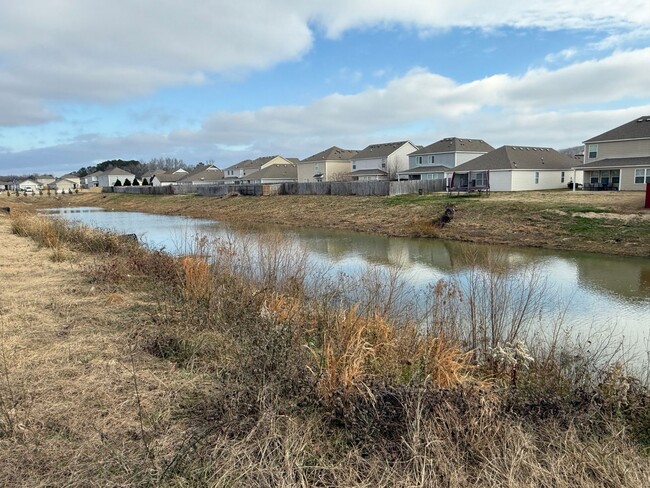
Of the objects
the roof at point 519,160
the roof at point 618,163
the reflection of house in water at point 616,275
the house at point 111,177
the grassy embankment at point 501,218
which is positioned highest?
the house at point 111,177

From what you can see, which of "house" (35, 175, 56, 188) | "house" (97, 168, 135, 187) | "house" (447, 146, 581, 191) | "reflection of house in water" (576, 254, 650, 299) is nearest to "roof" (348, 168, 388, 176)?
"house" (447, 146, 581, 191)

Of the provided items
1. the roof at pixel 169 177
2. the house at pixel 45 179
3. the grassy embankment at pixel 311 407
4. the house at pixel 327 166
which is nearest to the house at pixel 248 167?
the house at pixel 327 166

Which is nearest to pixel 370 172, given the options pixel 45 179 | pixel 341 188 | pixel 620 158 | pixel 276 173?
pixel 341 188

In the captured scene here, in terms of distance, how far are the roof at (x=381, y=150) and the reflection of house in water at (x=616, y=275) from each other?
43220 millimetres

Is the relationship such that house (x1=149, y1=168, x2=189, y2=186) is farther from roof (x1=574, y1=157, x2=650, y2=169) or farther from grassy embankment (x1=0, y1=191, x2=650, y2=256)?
roof (x1=574, y1=157, x2=650, y2=169)

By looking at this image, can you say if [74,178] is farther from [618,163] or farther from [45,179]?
[618,163]

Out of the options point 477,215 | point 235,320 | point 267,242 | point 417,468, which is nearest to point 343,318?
point 235,320

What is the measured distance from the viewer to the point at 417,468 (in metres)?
3.27

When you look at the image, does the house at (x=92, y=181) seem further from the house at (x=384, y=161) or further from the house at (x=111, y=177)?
the house at (x=384, y=161)

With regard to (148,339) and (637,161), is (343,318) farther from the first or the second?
(637,161)

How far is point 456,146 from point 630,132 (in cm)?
1645

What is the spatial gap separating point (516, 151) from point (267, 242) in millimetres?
40607

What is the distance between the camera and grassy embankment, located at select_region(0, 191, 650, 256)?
20156mm

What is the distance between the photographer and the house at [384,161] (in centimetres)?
5881
